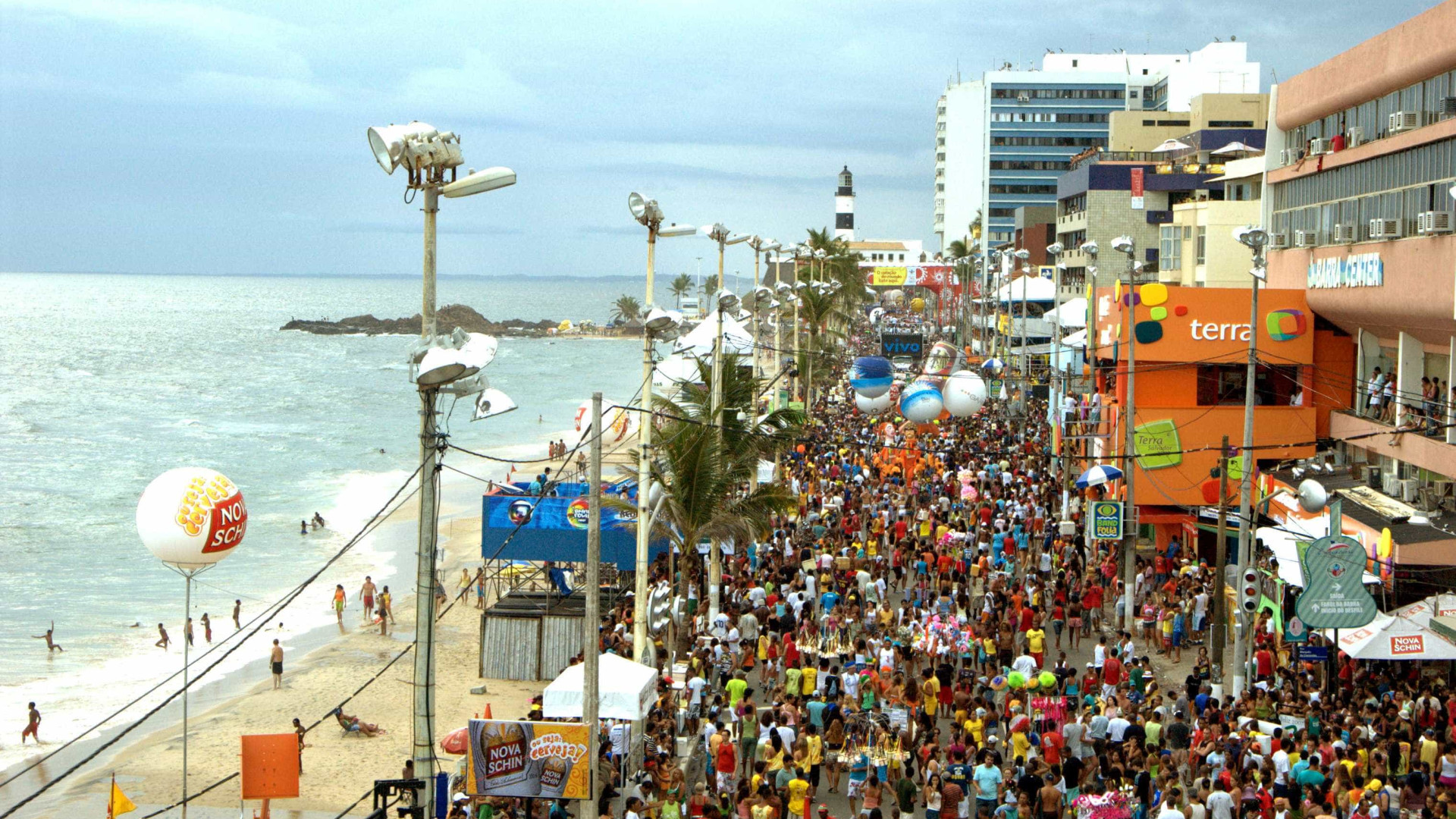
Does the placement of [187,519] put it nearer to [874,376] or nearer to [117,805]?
[117,805]

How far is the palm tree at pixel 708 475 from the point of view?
22.5 metres

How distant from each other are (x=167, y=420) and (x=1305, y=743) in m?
87.4

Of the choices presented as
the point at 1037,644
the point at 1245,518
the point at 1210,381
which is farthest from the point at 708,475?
the point at 1210,381

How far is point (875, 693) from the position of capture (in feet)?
60.2

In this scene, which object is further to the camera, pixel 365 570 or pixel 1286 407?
pixel 365 570

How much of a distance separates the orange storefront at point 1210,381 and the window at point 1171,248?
16.8m

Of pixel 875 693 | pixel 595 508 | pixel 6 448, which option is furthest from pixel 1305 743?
pixel 6 448

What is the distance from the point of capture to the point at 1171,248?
47.9m

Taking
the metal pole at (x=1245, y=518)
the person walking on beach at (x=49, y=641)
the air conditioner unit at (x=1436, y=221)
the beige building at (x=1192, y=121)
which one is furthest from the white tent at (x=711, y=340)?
the beige building at (x=1192, y=121)

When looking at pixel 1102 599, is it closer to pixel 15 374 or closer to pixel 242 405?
pixel 242 405

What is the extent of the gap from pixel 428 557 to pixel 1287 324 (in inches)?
906

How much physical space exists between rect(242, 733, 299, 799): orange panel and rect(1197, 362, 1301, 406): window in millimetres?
22150

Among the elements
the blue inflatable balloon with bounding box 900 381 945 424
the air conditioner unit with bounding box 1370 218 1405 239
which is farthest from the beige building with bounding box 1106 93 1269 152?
the air conditioner unit with bounding box 1370 218 1405 239

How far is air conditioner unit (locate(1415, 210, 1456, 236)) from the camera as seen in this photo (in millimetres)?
22359
